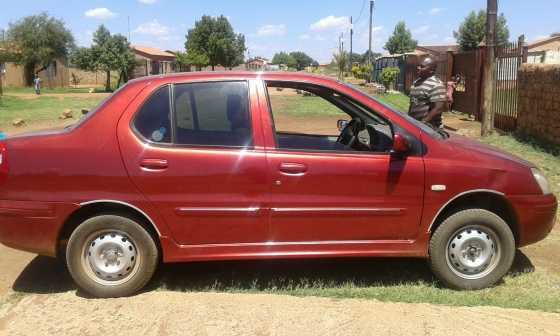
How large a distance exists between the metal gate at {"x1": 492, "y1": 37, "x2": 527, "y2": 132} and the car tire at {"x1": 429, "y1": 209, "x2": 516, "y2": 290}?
29.7 feet

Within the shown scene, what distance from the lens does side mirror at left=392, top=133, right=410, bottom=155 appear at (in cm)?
418

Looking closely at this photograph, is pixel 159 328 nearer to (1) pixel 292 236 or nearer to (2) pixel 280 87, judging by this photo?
(1) pixel 292 236

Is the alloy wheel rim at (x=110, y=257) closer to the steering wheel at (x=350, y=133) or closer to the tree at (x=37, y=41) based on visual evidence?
the steering wheel at (x=350, y=133)

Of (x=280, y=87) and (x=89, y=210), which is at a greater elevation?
(x=280, y=87)

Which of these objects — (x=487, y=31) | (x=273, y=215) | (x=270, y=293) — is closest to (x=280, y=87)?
(x=273, y=215)

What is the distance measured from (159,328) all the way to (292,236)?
45.5 inches

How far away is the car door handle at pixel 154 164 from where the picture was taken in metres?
4.13

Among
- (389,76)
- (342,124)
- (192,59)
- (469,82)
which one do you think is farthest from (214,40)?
(342,124)

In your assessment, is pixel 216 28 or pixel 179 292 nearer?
pixel 179 292

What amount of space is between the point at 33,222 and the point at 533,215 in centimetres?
375

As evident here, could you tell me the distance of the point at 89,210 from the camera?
14.0 ft

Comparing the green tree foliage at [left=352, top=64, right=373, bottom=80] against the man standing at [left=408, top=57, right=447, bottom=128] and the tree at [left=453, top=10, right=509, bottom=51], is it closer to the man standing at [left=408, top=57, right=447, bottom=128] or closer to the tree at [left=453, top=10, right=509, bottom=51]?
the tree at [left=453, top=10, right=509, bottom=51]

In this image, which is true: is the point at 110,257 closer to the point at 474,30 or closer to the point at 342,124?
the point at 342,124

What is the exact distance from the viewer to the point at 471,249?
175 inches
